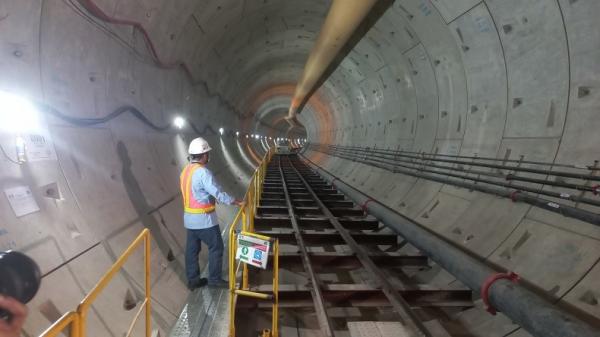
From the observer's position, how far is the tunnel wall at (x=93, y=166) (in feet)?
9.69

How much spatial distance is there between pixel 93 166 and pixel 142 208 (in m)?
1.12

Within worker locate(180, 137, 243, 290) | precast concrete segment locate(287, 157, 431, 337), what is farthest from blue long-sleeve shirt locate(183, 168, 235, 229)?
precast concrete segment locate(287, 157, 431, 337)

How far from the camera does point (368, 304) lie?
4.52 metres

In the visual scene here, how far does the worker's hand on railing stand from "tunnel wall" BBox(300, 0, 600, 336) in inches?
159

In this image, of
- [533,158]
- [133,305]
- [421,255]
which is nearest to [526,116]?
[533,158]

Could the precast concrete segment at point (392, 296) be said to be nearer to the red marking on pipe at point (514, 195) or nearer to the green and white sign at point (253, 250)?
the green and white sign at point (253, 250)

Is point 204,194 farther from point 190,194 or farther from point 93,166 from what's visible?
point 93,166

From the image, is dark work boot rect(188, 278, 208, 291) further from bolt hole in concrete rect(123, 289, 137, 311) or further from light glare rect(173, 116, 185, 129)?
light glare rect(173, 116, 185, 129)

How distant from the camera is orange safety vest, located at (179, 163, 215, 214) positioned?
4.90 meters

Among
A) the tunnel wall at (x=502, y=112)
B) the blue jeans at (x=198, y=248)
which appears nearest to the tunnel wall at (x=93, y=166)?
the blue jeans at (x=198, y=248)

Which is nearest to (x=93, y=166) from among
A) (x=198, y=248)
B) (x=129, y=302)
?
(x=129, y=302)

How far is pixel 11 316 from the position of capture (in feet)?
4.08

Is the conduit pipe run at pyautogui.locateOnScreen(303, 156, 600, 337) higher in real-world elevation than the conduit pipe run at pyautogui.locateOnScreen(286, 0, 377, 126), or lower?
lower

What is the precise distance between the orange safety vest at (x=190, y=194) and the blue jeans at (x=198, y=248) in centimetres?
30
